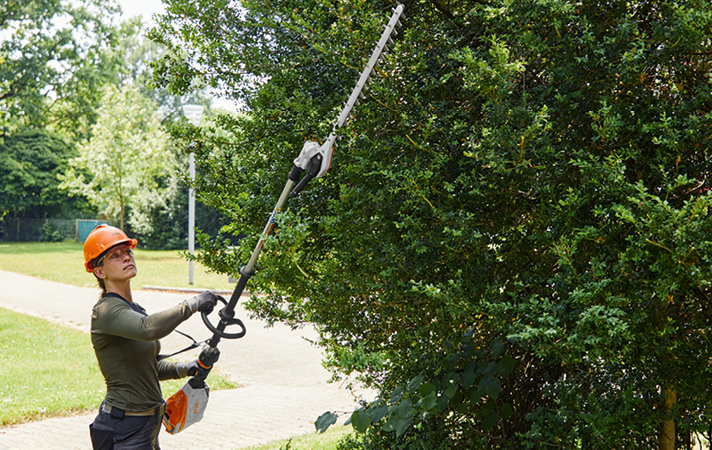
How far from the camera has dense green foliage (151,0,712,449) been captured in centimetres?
240

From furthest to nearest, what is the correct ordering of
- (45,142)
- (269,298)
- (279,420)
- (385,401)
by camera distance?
(45,142) → (279,420) → (269,298) → (385,401)

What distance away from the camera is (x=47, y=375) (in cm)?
887

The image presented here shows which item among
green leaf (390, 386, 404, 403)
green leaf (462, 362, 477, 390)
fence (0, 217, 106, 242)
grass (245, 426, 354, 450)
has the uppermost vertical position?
fence (0, 217, 106, 242)

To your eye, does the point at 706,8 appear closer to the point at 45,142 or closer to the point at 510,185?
the point at 510,185

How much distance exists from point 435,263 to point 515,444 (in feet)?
4.12

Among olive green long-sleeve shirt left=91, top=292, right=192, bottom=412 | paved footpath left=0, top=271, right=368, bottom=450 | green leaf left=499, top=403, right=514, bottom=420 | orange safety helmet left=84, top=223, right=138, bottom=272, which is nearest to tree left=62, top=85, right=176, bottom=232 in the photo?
paved footpath left=0, top=271, right=368, bottom=450

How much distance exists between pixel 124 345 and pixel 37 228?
4980 centimetres

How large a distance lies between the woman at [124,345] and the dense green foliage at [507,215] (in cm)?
61

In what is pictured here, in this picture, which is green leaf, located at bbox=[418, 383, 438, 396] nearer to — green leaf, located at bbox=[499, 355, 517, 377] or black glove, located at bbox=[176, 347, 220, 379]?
green leaf, located at bbox=[499, 355, 517, 377]

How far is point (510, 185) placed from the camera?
272cm

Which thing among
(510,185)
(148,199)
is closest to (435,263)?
(510,185)

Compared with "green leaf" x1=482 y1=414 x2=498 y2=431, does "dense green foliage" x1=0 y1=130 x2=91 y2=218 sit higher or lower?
higher

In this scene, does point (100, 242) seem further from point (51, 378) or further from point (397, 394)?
point (51, 378)

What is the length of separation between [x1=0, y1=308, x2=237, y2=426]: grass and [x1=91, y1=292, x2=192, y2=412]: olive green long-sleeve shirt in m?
4.41
